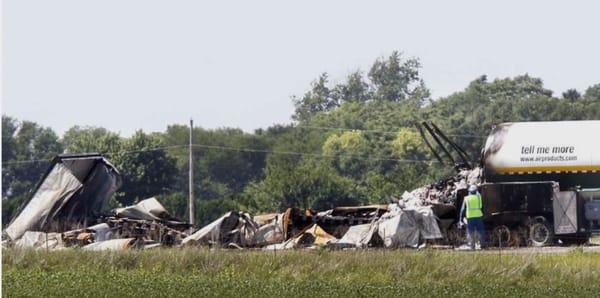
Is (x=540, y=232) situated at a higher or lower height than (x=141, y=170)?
lower

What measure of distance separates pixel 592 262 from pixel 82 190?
749 inches

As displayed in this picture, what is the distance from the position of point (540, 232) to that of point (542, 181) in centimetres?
222

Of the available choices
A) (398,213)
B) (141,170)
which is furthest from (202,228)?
(141,170)

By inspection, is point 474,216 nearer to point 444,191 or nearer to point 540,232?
point 540,232

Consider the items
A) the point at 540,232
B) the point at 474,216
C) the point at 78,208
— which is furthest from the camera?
the point at 78,208

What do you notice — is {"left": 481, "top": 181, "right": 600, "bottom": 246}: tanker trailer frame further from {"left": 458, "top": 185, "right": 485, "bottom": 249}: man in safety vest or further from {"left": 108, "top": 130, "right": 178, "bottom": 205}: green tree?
{"left": 108, "top": 130, "right": 178, "bottom": 205}: green tree

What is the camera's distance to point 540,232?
4106cm

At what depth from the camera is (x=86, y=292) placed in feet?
72.6

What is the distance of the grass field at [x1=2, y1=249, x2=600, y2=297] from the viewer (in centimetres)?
2259

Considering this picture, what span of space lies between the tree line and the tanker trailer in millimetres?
29722

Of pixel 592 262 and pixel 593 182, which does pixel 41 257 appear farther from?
pixel 593 182

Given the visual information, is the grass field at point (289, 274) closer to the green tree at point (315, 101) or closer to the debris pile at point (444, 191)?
the debris pile at point (444, 191)

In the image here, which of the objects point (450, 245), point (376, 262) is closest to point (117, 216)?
point (450, 245)

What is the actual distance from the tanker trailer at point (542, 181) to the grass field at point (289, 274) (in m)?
11.4
